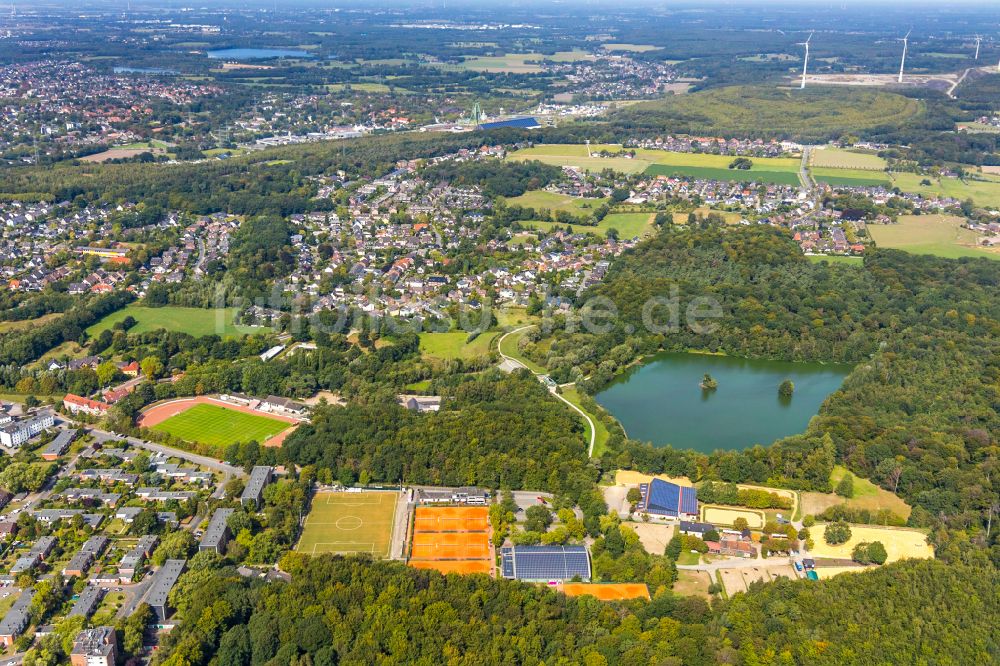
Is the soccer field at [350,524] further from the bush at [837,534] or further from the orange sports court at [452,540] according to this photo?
the bush at [837,534]

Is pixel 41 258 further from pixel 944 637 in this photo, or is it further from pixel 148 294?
pixel 944 637

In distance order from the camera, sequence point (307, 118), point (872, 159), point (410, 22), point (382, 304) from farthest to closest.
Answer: point (410, 22) < point (307, 118) < point (872, 159) < point (382, 304)

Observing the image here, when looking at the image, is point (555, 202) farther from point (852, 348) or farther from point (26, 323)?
point (26, 323)

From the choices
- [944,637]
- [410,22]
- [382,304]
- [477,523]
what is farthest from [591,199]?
[410,22]

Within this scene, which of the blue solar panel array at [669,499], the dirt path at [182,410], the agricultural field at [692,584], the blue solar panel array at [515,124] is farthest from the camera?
the blue solar panel array at [515,124]

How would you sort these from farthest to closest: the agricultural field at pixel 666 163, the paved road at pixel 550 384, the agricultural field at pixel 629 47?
the agricultural field at pixel 629 47
the agricultural field at pixel 666 163
the paved road at pixel 550 384

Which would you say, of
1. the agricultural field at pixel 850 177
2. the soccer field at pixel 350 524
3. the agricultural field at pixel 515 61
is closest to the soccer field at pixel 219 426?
the soccer field at pixel 350 524

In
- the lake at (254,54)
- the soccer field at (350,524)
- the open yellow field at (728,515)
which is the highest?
the lake at (254,54)
